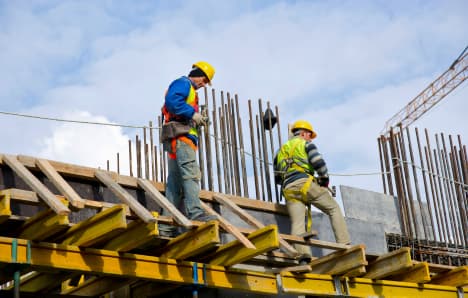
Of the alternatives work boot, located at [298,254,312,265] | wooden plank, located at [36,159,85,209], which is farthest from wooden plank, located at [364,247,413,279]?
wooden plank, located at [36,159,85,209]

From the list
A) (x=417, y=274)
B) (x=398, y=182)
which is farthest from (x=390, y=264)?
(x=398, y=182)

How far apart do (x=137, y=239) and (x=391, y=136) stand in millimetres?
7945

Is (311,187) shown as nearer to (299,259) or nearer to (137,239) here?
(299,259)

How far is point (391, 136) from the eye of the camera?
49.3 feet

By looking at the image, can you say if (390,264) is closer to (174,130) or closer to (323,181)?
(323,181)

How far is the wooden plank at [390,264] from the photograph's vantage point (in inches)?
412

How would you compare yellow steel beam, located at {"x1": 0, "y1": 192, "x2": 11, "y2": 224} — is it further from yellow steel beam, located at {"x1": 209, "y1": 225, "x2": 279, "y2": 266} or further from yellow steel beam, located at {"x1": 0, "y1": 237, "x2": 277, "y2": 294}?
yellow steel beam, located at {"x1": 209, "y1": 225, "x2": 279, "y2": 266}

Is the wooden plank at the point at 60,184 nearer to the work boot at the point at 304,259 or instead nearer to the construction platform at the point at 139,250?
the construction platform at the point at 139,250

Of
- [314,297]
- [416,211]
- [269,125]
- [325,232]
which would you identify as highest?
[269,125]

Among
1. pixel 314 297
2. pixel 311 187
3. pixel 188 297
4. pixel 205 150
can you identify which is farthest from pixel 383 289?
pixel 205 150

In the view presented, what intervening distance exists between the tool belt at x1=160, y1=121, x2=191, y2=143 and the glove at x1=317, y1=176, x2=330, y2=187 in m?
2.42

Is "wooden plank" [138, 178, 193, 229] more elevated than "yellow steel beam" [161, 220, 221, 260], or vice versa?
"wooden plank" [138, 178, 193, 229]

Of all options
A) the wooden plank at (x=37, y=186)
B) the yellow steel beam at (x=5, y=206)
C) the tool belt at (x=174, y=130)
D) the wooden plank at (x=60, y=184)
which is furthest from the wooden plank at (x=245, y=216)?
the yellow steel beam at (x=5, y=206)

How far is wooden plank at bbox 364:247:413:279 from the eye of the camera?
10461mm
